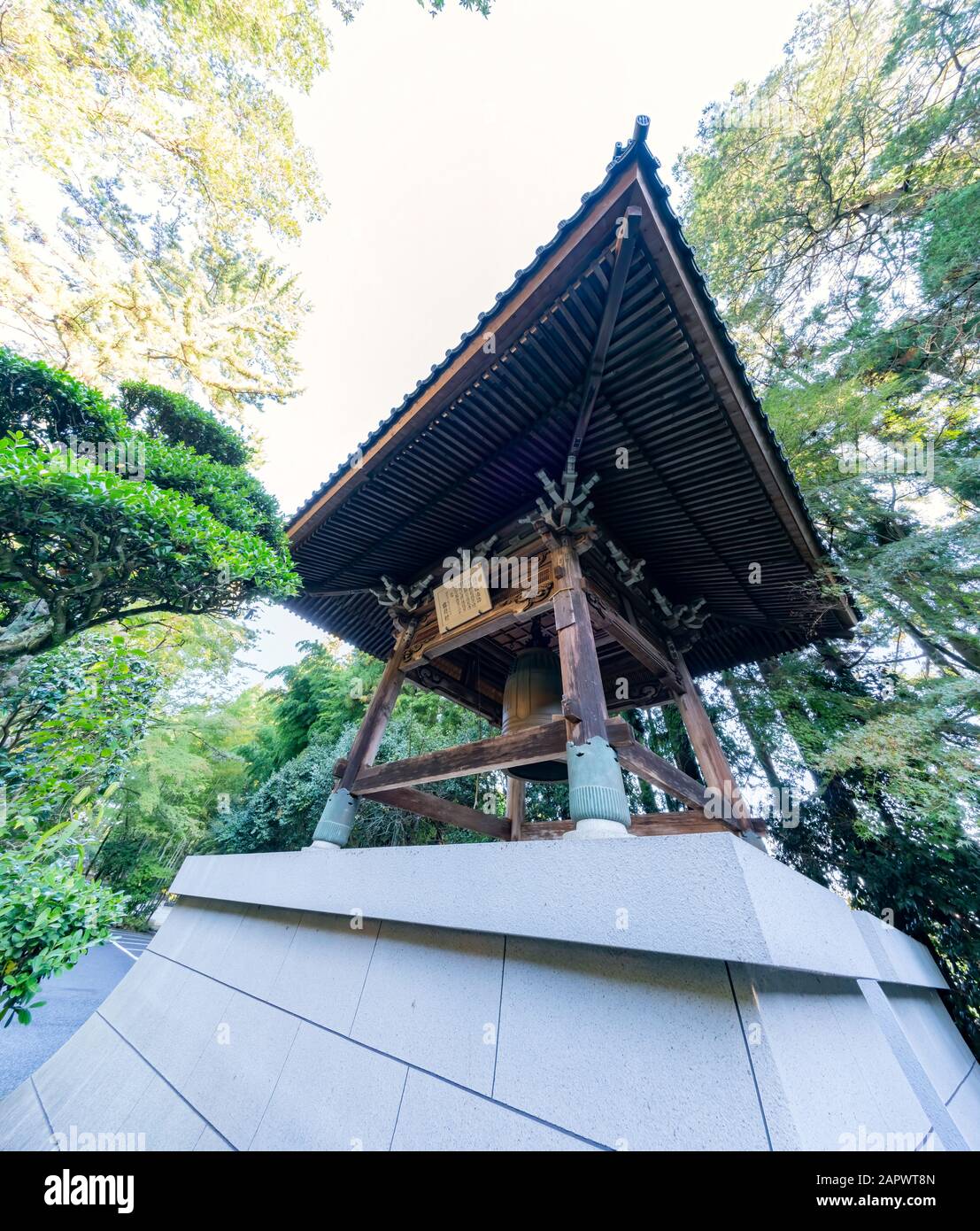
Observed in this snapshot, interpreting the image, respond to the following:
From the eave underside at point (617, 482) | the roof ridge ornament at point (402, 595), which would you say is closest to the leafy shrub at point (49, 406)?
the eave underside at point (617, 482)

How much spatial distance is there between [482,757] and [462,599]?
1.66 meters

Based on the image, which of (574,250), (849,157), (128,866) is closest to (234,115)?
(849,157)

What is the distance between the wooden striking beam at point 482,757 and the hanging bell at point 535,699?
0.72 metres

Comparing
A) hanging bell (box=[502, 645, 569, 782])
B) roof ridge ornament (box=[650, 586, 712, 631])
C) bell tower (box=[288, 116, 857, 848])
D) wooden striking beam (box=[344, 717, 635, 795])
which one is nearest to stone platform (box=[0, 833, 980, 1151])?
bell tower (box=[288, 116, 857, 848])

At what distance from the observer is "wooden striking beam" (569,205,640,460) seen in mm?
2363

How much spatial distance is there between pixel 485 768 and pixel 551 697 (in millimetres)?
1248

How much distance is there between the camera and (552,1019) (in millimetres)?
1579

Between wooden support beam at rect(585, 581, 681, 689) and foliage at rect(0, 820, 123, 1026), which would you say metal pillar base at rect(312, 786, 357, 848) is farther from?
wooden support beam at rect(585, 581, 681, 689)

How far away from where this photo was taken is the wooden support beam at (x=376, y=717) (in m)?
4.02

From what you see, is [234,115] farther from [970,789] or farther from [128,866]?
[128,866]

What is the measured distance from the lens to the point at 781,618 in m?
4.86

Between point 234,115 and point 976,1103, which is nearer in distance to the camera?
point 976,1103

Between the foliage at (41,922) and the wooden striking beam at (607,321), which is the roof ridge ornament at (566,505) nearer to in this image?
the wooden striking beam at (607,321)

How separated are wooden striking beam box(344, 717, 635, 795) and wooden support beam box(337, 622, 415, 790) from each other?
108 millimetres
